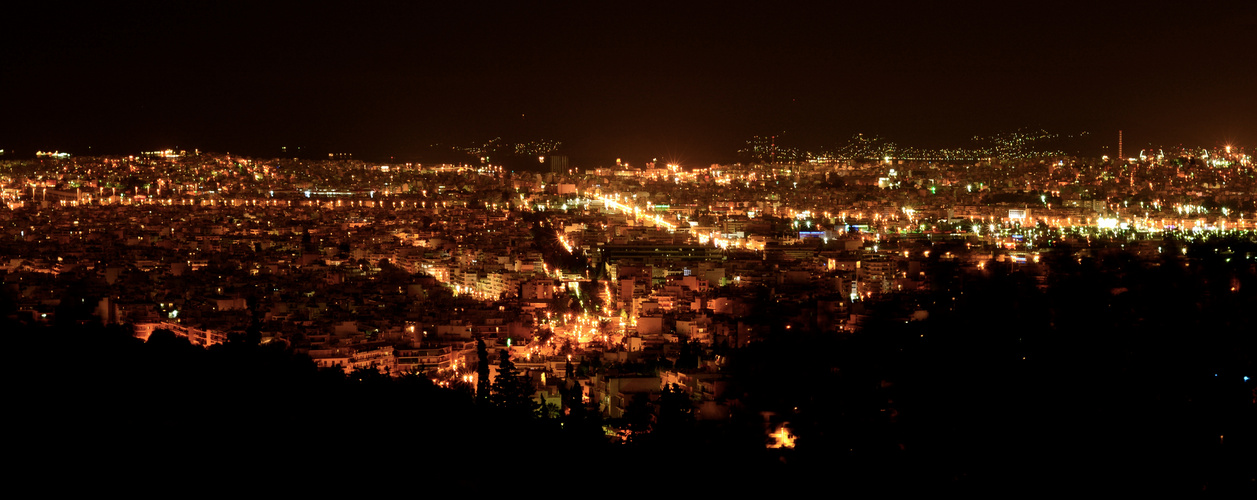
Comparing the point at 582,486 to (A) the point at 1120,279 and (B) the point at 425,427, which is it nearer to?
(B) the point at 425,427

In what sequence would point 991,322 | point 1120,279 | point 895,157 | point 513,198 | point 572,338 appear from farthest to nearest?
point 895,157, point 513,198, point 572,338, point 1120,279, point 991,322

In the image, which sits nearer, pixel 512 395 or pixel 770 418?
pixel 770 418

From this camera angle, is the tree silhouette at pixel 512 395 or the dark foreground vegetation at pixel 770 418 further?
the tree silhouette at pixel 512 395

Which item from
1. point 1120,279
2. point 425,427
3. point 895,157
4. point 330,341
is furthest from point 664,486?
point 895,157

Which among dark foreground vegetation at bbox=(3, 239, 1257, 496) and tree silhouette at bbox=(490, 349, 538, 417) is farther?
tree silhouette at bbox=(490, 349, 538, 417)

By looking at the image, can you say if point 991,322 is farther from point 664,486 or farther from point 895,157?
point 895,157

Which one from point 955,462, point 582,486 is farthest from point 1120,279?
point 582,486

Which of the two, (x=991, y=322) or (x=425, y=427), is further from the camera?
(x=991, y=322)

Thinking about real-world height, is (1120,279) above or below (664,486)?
above

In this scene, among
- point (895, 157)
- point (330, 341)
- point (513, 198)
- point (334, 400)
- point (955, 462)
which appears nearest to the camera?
point (955, 462)

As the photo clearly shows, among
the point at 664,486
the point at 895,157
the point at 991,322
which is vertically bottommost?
the point at 664,486
